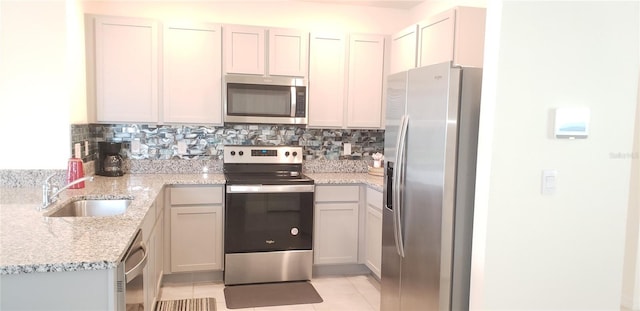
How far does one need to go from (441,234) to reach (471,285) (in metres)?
0.28

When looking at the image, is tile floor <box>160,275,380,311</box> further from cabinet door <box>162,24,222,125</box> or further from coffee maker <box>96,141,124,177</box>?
cabinet door <box>162,24,222,125</box>

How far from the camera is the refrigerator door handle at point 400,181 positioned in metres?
2.53

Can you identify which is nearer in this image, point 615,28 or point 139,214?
point 615,28

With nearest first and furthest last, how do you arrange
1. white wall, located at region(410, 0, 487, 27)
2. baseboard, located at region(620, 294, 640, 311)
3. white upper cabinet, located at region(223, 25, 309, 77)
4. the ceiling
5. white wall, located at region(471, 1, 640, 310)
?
white wall, located at region(471, 1, 640, 310) < baseboard, located at region(620, 294, 640, 311) < white wall, located at region(410, 0, 487, 27) < white upper cabinet, located at region(223, 25, 309, 77) < the ceiling

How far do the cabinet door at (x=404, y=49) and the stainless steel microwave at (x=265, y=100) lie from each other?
0.82m

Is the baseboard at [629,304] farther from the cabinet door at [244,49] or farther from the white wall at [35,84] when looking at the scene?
the white wall at [35,84]

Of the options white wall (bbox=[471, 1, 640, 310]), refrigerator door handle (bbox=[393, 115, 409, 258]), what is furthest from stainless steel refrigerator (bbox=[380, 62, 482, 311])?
white wall (bbox=[471, 1, 640, 310])

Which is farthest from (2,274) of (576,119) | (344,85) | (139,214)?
(344,85)

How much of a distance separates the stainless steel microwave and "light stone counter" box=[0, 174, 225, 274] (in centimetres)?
111

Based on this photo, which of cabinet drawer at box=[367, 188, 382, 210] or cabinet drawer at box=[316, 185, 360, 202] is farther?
cabinet drawer at box=[316, 185, 360, 202]

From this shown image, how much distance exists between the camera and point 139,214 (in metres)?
2.25

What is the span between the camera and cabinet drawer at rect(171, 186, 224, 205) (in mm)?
3543

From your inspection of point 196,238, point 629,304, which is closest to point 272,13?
point 196,238

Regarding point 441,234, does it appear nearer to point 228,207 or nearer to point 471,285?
point 471,285
